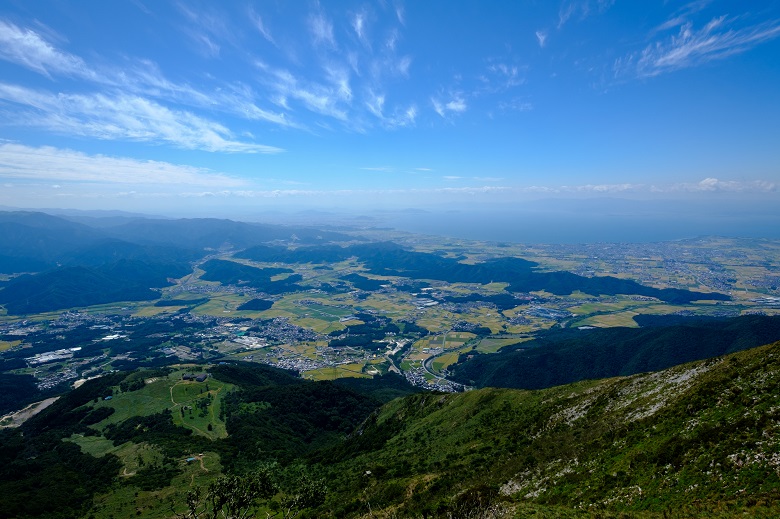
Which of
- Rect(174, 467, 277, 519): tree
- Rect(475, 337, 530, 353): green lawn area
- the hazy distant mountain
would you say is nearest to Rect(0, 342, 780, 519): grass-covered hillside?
Rect(174, 467, 277, 519): tree

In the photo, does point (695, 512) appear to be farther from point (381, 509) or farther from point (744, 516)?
point (381, 509)

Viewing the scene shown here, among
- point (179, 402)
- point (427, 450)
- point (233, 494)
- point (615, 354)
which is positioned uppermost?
point (233, 494)

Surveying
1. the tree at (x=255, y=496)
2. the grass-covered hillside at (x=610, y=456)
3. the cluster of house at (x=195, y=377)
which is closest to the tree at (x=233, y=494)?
the tree at (x=255, y=496)

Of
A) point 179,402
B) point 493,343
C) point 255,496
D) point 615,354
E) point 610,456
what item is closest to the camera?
point 610,456

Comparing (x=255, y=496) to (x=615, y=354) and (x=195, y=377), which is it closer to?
(x=195, y=377)

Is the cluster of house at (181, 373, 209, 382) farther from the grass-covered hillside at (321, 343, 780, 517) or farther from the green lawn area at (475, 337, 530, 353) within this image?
the green lawn area at (475, 337, 530, 353)

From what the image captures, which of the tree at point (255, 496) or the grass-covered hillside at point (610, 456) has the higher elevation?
the grass-covered hillside at point (610, 456)

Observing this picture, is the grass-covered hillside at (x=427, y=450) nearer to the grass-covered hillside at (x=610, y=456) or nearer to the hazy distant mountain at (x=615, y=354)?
the grass-covered hillside at (x=610, y=456)

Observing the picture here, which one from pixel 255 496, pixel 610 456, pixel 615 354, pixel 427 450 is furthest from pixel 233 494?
pixel 615 354
